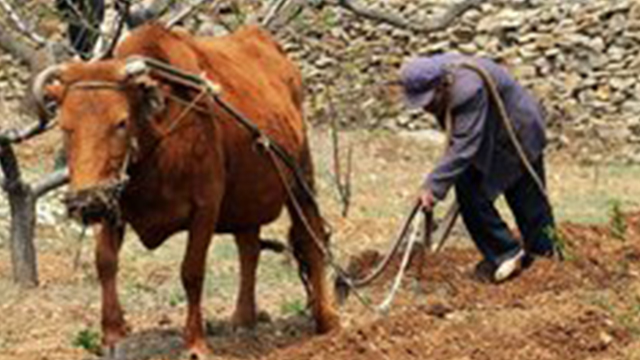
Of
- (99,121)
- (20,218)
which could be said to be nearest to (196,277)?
(99,121)

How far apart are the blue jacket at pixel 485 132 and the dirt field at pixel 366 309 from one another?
70 cm

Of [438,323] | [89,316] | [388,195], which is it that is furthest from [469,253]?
[388,195]

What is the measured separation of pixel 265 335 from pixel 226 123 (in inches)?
55.7

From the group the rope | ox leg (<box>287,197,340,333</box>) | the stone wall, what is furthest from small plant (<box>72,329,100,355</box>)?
the stone wall

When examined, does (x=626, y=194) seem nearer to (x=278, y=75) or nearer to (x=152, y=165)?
(x=278, y=75)

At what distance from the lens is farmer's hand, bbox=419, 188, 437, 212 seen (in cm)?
998

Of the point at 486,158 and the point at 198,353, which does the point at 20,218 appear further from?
the point at 198,353

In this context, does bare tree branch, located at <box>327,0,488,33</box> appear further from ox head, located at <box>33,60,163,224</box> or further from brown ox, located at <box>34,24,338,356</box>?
ox head, located at <box>33,60,163,224</box>

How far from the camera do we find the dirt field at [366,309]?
26.2ft

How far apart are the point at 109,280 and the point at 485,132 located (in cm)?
318

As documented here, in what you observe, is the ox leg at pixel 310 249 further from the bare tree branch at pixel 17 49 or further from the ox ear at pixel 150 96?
the bare tree branch at pixel 17 49

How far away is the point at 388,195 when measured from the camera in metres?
20.6

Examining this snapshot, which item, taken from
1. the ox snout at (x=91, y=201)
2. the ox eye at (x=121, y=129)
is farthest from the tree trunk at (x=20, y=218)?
the ox snout at (x=91, y=201)

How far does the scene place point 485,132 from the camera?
1080 centimetres
